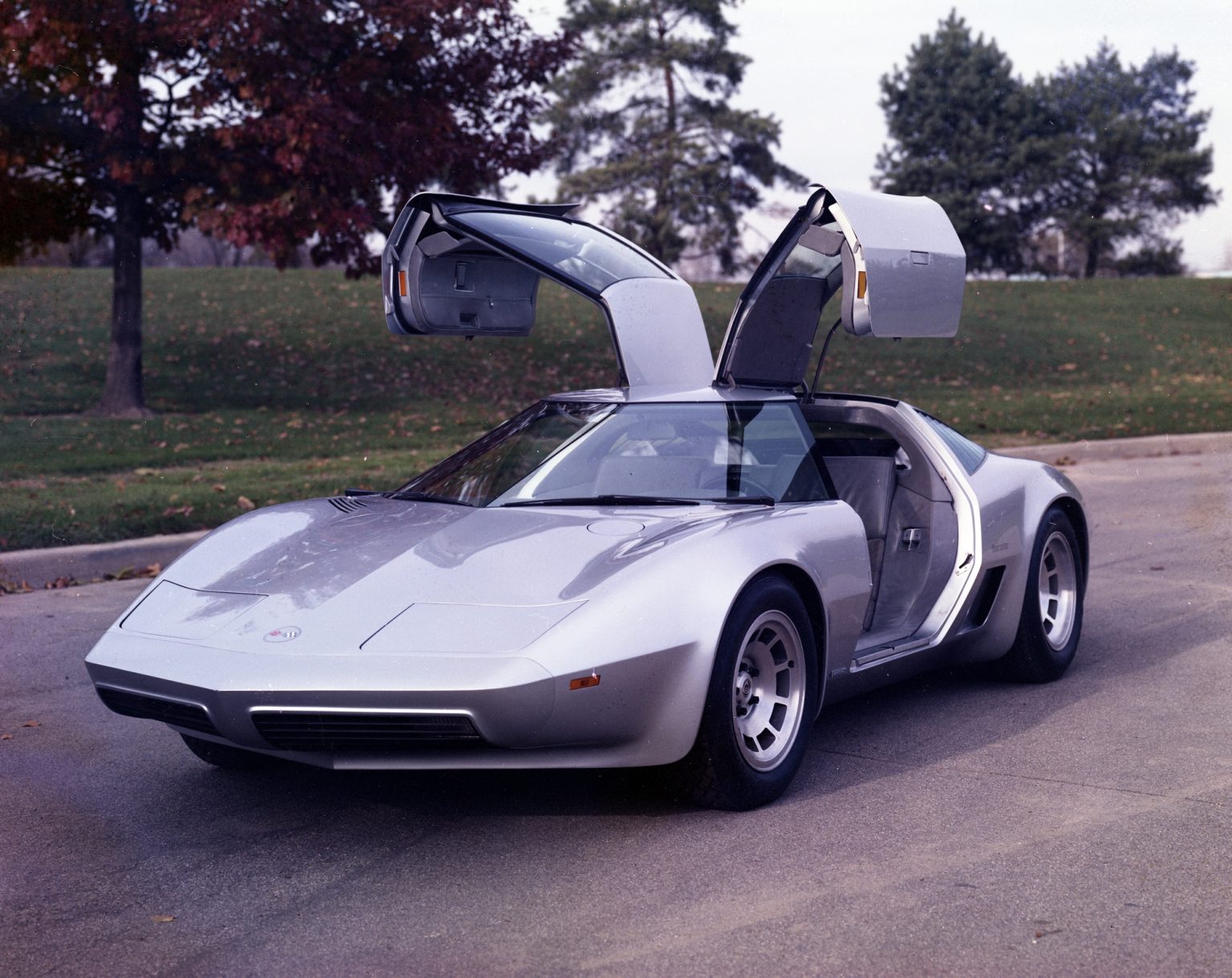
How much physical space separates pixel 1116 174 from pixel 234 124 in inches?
1875

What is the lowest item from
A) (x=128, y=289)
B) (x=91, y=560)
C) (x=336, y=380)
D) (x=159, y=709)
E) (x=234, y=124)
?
(x=91, y=560)

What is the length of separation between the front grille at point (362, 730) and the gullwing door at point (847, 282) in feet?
7.48

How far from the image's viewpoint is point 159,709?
165 inches

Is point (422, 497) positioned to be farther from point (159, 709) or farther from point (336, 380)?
point (336, 380)

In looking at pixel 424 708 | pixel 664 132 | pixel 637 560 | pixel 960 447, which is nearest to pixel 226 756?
pixel 424 708

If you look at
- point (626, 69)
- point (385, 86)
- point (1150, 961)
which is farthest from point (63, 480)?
point (626, 69)

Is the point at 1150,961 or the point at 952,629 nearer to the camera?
the point at 1150,961

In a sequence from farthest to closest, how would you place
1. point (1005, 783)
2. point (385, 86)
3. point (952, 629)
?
point (385, 86), point (952, 629), point (1005, 783)

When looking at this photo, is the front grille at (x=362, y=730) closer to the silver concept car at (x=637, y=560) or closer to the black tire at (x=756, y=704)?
the silver concept car at (x=637, y=560)

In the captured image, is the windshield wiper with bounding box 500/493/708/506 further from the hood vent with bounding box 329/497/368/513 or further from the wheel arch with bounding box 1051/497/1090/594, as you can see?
the wheel arch with bounding box 1051/497/1090/594

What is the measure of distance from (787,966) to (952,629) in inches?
98.8

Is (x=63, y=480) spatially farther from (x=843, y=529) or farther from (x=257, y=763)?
(x=843, y=529)

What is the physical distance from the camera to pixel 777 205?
4019 centimetres

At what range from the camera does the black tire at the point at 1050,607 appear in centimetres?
593
